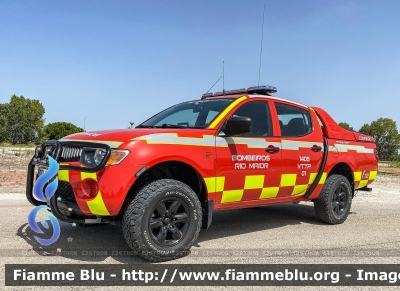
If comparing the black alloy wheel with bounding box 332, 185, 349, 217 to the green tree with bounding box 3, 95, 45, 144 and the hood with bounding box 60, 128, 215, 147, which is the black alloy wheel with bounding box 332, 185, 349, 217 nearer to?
the hood with bounding box 60, 128, 215, 147

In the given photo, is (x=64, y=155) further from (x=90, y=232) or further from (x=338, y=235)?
(x=338, y=235)

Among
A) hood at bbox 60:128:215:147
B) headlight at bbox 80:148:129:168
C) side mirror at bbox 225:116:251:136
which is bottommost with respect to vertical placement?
headlight at bbox 80:148:129:168

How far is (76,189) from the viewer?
134 inches

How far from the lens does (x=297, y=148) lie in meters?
4.98

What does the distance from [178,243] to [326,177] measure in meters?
2.87

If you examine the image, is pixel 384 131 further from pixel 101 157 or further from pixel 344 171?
pixel 101 157

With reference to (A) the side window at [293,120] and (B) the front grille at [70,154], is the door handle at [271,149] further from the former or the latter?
(B) the front grille at [70,154]

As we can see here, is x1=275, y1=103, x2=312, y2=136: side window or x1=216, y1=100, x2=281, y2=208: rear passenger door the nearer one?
x1=216, y1=100, x2=281, y2=208: rear passenger door

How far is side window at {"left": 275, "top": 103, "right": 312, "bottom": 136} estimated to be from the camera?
198 inches

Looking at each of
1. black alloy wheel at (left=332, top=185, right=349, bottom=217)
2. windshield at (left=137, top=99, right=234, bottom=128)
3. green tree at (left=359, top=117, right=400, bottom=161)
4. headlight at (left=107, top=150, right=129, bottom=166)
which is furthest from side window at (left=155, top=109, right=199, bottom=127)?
green tree at (left=359, top=117, right=400, bottom=161)

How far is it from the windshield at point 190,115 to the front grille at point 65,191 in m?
1.48

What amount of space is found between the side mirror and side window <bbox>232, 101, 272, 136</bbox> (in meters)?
0.47

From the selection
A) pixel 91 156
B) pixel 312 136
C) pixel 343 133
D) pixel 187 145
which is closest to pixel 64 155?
pixel 91 156

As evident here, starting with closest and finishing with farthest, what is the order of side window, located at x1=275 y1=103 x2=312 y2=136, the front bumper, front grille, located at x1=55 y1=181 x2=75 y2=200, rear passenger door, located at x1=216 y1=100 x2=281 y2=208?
the front bumper, front grille, located at x1=55 y1=181 x2=75 y2=200, rear passenger door, located at x1=216 y1=100 x2=281 y2=208, side window, located at x1=275 y1=103 x2=312 y2=136
